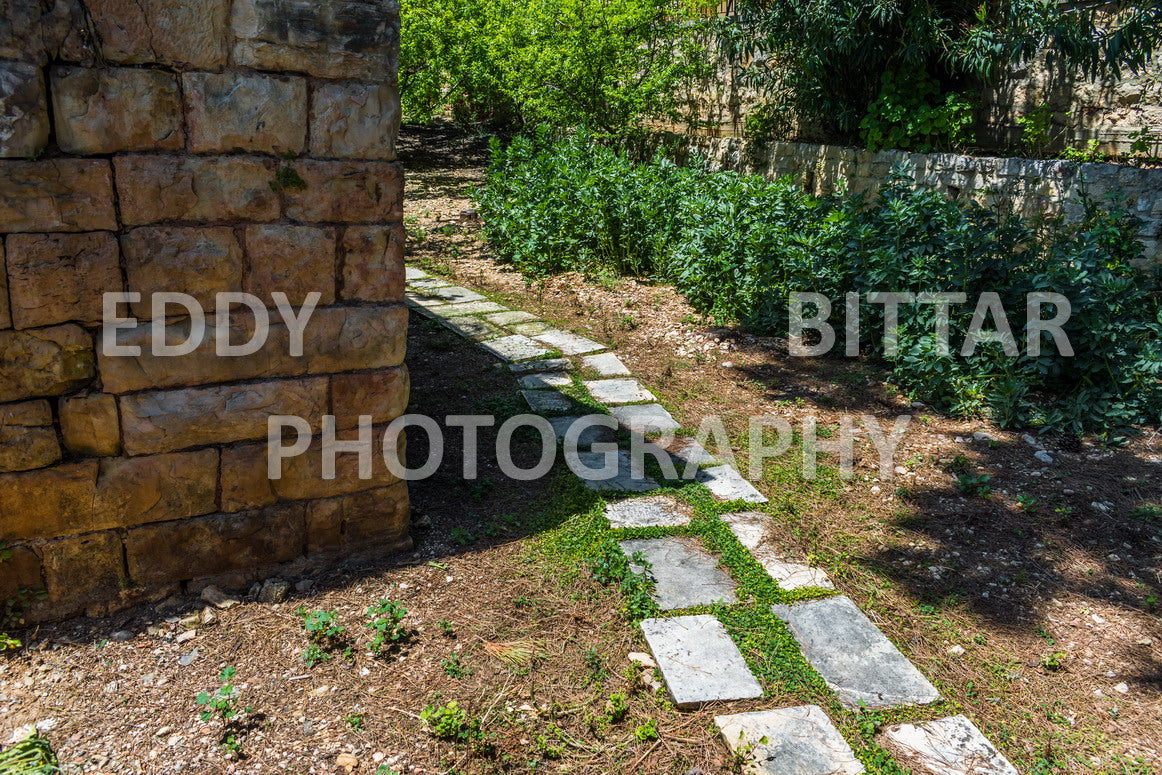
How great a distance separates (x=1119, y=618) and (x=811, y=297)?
312cm

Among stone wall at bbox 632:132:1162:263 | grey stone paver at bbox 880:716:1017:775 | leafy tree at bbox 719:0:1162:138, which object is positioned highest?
leafy tree at bbox 719:0:1162:138

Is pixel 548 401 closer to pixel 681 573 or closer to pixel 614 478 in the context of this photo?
pixel 614 478

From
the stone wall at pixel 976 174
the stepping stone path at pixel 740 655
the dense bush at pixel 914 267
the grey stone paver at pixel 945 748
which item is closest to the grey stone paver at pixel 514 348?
the stepping stone path at pixel 740 655

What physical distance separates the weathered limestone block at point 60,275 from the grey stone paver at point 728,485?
8.68 ft

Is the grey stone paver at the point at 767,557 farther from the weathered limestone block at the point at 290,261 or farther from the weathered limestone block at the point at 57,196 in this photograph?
the weathered limestone block at the point at 57,196

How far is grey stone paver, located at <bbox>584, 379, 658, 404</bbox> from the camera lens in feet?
16.3

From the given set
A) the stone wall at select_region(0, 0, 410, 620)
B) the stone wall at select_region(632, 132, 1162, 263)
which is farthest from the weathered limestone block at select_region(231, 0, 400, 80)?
the stone wall at select_region(632, 132, 1162, 263)

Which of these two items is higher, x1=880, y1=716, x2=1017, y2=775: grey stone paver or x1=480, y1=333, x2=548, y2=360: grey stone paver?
x1=480, y1=333, x2=548, y2=360: grey stone paver

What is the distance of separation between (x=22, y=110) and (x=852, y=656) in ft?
10.4

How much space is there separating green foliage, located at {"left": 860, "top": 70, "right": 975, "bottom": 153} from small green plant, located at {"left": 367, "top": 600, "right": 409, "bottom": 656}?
22.2ft

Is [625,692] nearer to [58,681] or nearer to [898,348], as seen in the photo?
[58,681]

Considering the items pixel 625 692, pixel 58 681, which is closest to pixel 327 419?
pixel 58 681

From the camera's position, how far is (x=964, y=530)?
3658 millimetres

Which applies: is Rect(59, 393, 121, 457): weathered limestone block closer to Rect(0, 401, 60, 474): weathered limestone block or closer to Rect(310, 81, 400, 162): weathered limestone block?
Rect(0, 401, 60, 474): weathered limestone block
